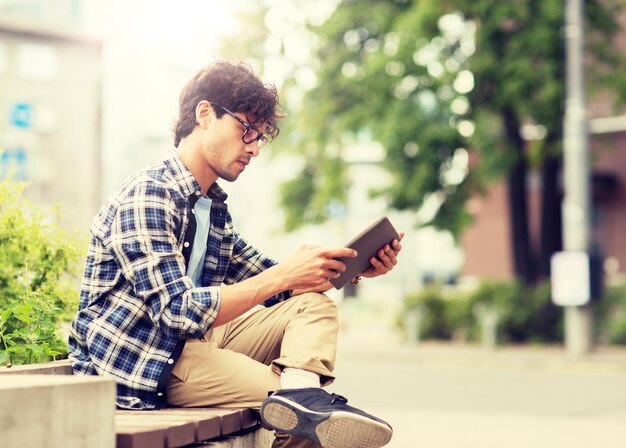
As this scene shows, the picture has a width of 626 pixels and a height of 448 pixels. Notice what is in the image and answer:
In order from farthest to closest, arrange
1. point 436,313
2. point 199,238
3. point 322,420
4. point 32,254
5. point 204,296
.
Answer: point 436,313
point 32,254
point 199,238
point 204,296
point 322,420

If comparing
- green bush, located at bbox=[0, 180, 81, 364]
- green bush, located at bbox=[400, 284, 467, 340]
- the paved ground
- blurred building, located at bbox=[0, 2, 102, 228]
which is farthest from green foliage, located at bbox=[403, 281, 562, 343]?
blurred building, located at bbox=[0, 2, 102, 228]

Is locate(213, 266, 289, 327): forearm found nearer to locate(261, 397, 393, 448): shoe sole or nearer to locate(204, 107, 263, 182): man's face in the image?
locate(261, 397, 393, 448): shoe sole

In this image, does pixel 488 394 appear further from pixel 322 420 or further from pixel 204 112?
pixel 322 420

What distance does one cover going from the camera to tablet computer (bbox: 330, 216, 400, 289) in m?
3.84

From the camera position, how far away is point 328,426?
3.39 metres

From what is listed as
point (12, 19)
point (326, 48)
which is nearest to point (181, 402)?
point (326, 48)

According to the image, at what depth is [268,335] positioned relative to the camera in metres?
4.11

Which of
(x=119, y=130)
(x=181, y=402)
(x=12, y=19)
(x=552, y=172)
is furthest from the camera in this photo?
(x=12, y=19)

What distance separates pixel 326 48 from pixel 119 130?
11.8 m

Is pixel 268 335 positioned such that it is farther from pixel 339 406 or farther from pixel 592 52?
pixel 592 52

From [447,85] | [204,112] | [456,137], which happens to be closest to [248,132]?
[204,112]

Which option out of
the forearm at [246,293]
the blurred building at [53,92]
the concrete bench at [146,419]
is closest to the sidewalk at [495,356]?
the concrete bench at [146,419]

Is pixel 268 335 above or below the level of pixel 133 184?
below

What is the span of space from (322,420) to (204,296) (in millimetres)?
543
